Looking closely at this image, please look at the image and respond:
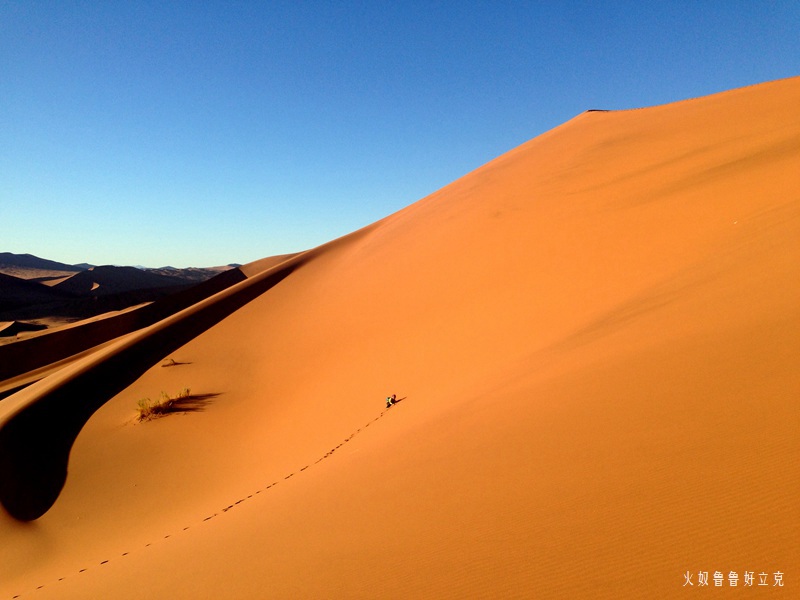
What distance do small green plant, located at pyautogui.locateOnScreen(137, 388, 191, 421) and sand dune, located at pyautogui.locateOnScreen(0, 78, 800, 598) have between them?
317 millimetres

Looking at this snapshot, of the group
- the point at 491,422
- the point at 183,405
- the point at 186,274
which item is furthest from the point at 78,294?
the point at 491,422

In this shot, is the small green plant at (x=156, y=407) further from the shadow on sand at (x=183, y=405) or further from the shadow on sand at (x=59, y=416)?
the shadow on sand at (x=59, y=416)

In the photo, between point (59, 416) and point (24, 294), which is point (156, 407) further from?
point (24, 294)

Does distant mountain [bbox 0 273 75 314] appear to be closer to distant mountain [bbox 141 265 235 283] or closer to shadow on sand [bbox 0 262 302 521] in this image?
distant mountain [bbox 141 265 235 283]

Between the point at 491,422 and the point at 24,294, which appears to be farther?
the point at 24,294

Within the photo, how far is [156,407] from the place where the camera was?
29.9 feet

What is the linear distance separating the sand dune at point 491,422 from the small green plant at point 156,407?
317 mm

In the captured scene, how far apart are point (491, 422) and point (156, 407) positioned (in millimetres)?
7616

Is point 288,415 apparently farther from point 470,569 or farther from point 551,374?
point 470,569

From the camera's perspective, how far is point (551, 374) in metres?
4.75

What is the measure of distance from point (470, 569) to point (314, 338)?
9.90 metres

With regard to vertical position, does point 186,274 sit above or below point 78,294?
above

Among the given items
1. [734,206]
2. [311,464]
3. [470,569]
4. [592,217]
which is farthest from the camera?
[592,217]

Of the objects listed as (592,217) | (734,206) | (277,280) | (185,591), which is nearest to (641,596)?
(185,591)
